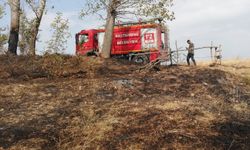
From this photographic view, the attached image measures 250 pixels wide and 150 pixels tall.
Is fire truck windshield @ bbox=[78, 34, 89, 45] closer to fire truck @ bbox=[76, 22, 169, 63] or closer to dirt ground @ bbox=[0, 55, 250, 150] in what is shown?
fire truck @ bbox=[76, 22, 169, 63]

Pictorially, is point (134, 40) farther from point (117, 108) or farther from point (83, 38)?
point (117, 108)

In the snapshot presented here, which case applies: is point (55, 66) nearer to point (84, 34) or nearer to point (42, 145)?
point (42, 145)

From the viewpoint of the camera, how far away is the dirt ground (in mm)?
8914

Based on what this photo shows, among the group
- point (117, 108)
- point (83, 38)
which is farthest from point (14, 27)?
point (83, 38)

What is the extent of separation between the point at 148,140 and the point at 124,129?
2.54ft

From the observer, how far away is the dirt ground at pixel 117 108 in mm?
8914

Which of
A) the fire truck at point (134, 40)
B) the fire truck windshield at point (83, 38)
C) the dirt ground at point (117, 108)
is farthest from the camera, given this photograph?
the fire truck windshield at point (83, 38)

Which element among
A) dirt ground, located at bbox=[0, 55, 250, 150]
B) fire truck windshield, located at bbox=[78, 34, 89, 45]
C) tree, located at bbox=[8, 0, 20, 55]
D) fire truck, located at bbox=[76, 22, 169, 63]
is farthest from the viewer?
fire truck windshield, located at bbox=[78, 34, 89, 45]

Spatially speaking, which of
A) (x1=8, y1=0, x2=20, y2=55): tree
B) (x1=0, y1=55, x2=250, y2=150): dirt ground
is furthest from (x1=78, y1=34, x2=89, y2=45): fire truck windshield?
(x1=0, y1=55, x2=250, y2=150): dirt ground

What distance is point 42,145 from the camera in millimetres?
8750

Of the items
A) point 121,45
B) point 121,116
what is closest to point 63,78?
point 121,116

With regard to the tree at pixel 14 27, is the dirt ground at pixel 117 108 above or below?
below

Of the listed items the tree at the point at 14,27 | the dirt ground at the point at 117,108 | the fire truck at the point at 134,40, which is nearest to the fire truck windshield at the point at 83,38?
the fire truck at the point at 134,40

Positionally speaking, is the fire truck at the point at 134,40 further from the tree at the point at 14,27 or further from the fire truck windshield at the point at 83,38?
the tree at the point at 14,27
